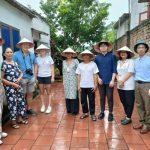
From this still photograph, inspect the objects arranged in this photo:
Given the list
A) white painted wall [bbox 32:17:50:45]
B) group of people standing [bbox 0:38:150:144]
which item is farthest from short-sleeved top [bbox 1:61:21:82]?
white painted wall [bbox 32:17:50:45]

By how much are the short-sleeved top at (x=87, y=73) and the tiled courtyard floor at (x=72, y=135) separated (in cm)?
75

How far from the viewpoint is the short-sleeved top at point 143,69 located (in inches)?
181

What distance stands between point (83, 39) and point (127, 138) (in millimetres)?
14255

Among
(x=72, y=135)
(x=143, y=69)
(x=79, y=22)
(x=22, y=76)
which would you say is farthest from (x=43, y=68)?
(x=79, y=22)

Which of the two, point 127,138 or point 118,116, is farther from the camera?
point 118,116

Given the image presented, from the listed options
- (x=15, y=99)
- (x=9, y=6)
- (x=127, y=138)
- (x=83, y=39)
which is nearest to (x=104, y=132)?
Result: (x=127, y=138)

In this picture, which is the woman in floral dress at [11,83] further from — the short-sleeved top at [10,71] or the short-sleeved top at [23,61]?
the short-sleeved top at [23,61]

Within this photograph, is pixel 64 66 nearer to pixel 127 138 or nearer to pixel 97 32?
pixel 127 138

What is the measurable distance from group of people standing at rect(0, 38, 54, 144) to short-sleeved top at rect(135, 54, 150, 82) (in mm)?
2156

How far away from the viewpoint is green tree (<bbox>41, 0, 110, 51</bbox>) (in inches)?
670

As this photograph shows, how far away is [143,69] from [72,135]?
5.42ft

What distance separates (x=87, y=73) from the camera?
5520 millimetres

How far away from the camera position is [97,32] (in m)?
18.3

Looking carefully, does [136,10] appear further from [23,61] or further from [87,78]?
[23,61]
